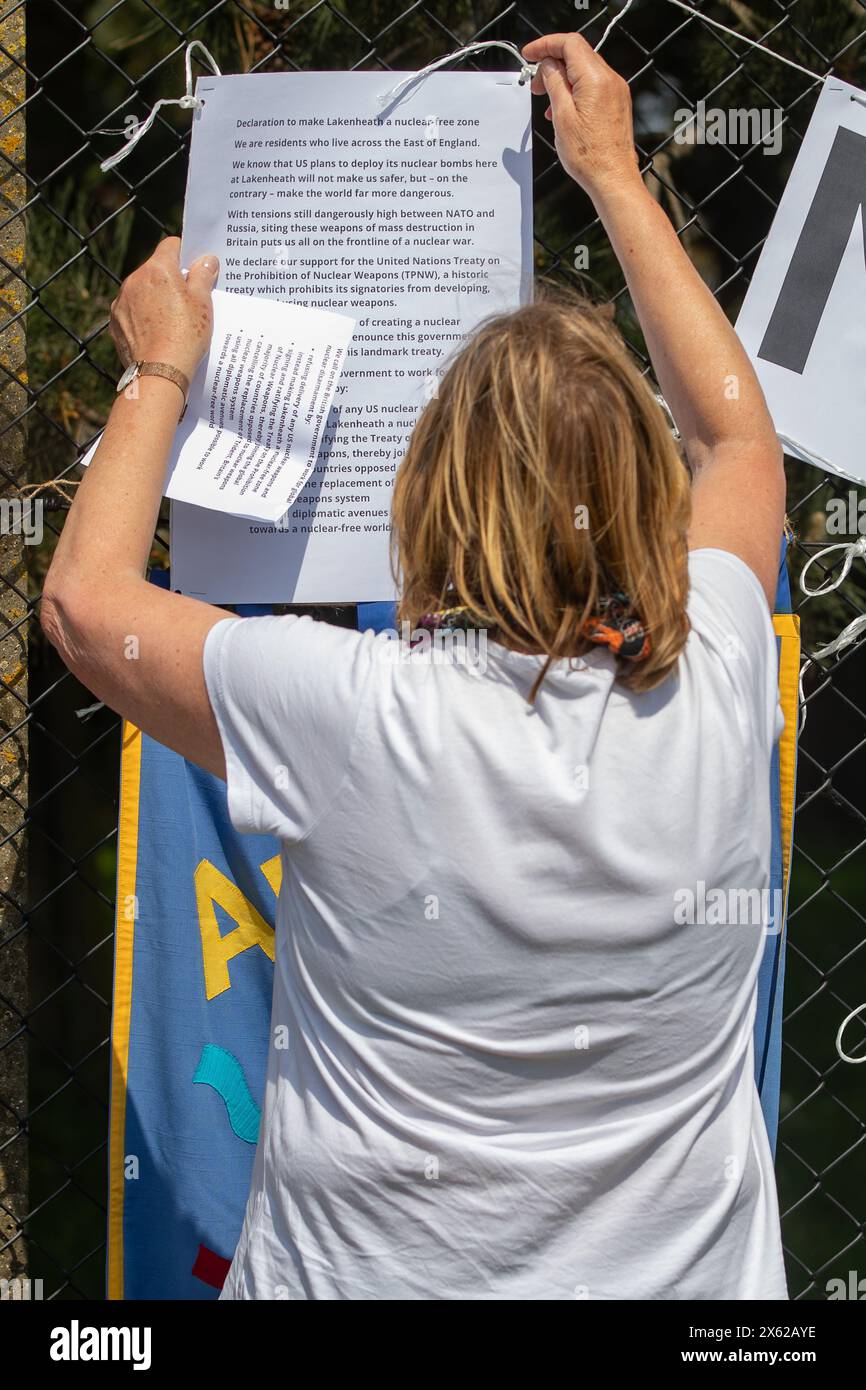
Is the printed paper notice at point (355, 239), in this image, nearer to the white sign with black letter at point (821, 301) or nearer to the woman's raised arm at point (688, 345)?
the woman's raised arm at point (688, 345)

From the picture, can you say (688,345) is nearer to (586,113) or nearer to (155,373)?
(586,113)

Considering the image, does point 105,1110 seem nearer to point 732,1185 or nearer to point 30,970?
point 30,970

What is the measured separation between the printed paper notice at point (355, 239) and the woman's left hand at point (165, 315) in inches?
4.1

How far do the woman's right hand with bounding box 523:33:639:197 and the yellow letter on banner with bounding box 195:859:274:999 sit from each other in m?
1.08

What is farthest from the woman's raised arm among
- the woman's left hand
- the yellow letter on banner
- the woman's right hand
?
the yellow letter on banner

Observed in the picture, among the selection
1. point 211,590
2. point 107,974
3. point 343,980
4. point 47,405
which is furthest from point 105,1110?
point 343,980

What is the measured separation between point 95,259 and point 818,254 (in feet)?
3.79

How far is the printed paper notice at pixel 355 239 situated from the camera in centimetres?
176

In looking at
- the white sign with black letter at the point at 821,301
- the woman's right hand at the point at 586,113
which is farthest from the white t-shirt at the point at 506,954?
the white sign with black letter at the point at 821,301

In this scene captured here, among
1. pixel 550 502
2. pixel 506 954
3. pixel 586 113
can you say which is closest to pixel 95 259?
pixel 586 113

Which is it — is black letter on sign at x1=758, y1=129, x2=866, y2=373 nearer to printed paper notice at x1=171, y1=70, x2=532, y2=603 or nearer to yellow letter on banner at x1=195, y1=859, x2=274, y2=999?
printed paper notice at x1=171, y1=70, x2=532, y2=603

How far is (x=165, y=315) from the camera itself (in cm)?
156

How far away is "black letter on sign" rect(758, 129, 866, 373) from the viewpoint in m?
1.88

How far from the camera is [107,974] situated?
2260 mm
